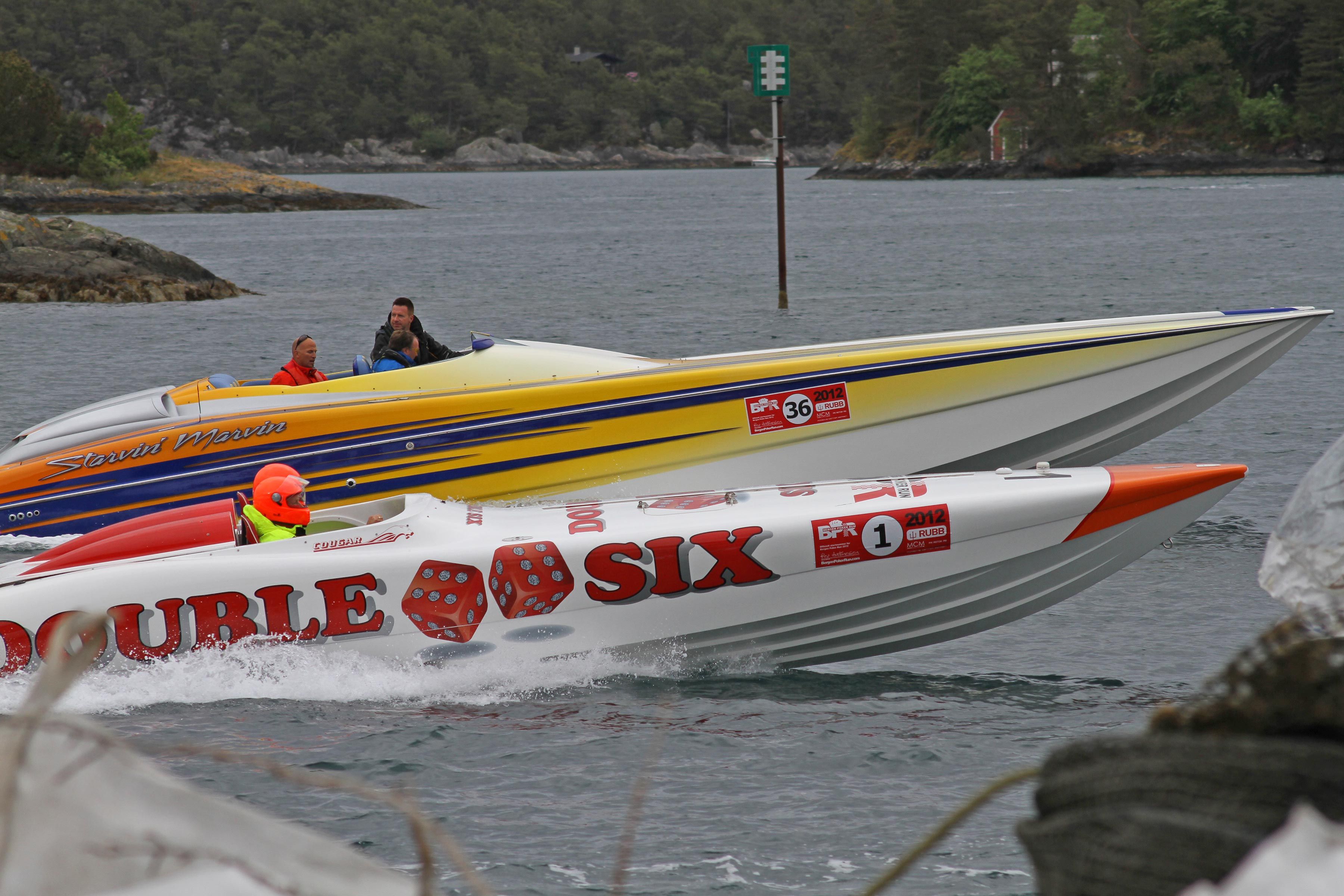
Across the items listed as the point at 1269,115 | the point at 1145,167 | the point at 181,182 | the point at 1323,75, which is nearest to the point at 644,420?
the point at 181,182

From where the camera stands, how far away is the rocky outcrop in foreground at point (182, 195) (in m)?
62.8

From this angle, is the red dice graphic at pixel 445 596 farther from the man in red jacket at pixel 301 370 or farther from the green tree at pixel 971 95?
the green tree at pixel 971 95

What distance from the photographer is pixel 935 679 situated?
792cm

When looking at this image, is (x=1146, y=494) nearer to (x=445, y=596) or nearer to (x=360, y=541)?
(x=445, y=596)

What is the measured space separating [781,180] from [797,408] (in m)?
11.9

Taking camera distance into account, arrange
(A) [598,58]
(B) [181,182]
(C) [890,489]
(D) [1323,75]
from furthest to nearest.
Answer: (A) [598,58] → (D) [1323,75] → (B) [181,182] → (C) [890,489]

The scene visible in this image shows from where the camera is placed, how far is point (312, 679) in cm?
754

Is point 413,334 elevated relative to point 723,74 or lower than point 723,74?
lower

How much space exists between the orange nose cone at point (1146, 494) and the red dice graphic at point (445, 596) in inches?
134

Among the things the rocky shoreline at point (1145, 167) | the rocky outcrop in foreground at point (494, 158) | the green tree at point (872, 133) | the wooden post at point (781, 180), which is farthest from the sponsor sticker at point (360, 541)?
the rocky outcrop in foreground at point (494, 158)

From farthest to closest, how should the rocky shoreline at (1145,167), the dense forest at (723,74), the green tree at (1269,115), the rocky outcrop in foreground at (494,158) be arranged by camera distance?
1. the rocky outcrop in foreground at (494,158)
2. the dense forest at (723,74)
3. the green tree at (1269,115)
4. the rocky shoreline at (1145,167)

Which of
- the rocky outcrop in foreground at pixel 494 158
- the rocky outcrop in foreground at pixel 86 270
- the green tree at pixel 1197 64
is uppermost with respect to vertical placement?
the rocky outcrop in foreground at pixel 494 158

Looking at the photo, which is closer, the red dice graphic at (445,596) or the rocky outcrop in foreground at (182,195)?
the red dice graphic at (445,596)

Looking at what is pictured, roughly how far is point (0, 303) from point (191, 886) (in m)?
32.4
